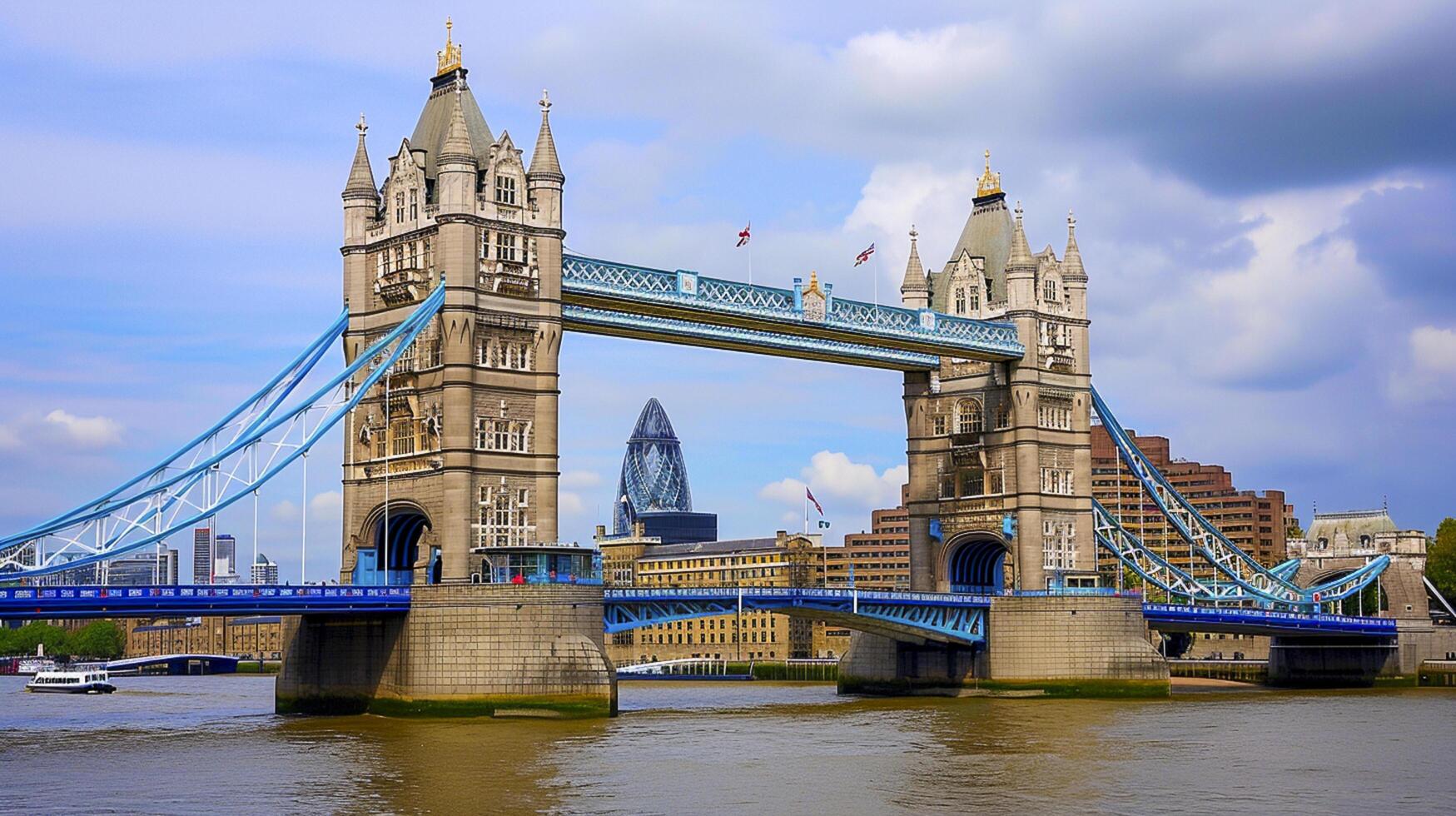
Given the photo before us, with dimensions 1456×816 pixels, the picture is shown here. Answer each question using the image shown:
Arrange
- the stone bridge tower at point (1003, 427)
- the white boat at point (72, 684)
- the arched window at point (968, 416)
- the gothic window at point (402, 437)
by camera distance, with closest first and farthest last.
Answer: the gothic window at point (402, 437)
the stone bridge tower at point (1003, 427)
the arched window at point (968, 416)
the white boat at point (72, 684)

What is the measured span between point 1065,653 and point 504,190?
37.9 m

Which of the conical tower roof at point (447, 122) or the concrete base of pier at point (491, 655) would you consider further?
the conical tower roof at point (447, 122)

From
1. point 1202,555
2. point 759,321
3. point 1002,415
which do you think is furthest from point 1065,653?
point 759,321

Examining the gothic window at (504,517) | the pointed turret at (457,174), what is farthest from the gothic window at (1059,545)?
the pointed turret at (457,174)

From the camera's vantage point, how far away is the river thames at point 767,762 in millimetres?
46531

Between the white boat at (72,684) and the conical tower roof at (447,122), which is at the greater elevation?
the conical tower roof at (447,122)

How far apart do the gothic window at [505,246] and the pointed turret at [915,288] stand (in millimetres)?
32664

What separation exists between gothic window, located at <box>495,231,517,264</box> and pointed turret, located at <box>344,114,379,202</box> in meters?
7.42

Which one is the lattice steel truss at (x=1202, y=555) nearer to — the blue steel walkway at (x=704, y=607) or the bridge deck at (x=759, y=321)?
the blue steel walkway at (x=704, y=607)

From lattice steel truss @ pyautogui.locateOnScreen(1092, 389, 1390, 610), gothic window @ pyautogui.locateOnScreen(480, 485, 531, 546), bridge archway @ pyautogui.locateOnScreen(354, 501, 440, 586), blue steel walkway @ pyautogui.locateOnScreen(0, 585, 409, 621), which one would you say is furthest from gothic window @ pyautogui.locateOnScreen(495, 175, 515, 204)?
lattice steel truss @ pyautogui.locateOnScreen(1092, 389, 1390, 610)

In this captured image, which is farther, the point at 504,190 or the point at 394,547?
the point at 394,547

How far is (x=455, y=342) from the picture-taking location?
74125mm

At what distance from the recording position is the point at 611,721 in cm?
7138

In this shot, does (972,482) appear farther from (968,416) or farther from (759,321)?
(759,321)
